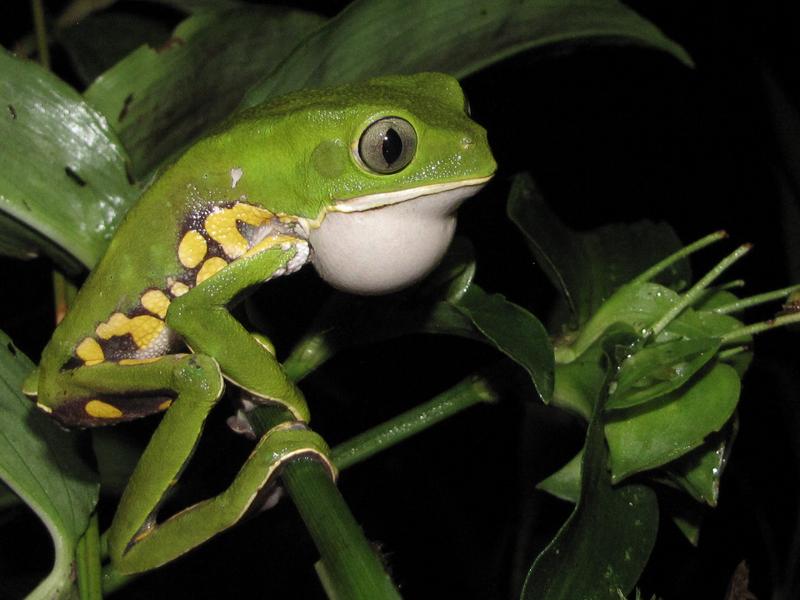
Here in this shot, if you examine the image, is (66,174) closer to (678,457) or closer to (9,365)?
(9,365)

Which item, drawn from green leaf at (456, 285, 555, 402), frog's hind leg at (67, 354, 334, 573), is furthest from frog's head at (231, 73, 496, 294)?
frog's hind leg at (67, 354, 334, 573)

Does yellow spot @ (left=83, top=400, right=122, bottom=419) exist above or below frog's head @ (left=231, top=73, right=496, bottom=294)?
below

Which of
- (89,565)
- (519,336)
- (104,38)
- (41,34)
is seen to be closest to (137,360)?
(89,565)

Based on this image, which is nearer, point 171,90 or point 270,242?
point 270,242

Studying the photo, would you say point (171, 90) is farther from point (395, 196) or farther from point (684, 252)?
point (684, 252)

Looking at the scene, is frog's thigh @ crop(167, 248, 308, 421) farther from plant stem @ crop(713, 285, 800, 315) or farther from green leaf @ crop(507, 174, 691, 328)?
plant stem @ crop(713, 285, 800, 315)

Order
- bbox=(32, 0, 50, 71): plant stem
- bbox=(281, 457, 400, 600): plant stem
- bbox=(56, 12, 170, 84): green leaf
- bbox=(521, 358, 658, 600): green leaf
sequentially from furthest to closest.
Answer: bbox=(56, 12, 170, 84): green leaf → bbox=(32, 0, 50, 71): plant stem → bbox=(521, 358, 658, 600): green leaf → bbox=(281, 457, 400, 600): plant stem

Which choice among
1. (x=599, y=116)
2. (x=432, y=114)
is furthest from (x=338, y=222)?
(x=599, y=116)
